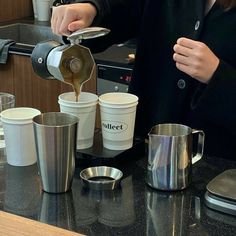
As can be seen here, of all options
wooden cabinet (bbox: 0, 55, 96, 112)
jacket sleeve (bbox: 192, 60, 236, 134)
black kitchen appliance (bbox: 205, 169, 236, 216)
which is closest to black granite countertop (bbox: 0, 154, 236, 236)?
black kitchen appliance (bbox: 205, 169, 236, 216)

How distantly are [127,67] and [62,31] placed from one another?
1122 millimetres

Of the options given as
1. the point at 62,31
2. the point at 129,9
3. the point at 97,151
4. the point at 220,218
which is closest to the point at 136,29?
the point at 129,9

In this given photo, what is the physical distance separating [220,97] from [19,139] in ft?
1.61

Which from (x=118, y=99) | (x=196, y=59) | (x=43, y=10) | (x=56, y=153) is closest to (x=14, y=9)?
(x=43, y=10)

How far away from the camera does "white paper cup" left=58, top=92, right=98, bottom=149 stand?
1377mm

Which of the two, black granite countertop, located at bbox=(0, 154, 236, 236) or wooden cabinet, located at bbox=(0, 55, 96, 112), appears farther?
wooden cabinet, located at bbox=(0, 55, 96, 112)

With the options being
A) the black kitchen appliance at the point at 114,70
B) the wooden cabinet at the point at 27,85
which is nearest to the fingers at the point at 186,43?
the black kitchen appliance at the point at 114,70

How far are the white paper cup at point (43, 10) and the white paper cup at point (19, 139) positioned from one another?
81.0 inches

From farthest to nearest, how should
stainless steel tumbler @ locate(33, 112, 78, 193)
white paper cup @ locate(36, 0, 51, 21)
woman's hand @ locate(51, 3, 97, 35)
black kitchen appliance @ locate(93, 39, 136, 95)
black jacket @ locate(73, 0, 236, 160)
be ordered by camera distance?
white paper cup @ locate(36, 0, 51, 21) < black kitchen appliance @ locate(93, 39, 136, 95) < black jacket @ locate(73, 0, 236, 160) < woman's hand @ locate(51, 3, 97, 35) < stainless steel tumbler @ locate(33, 112, 78, 193)

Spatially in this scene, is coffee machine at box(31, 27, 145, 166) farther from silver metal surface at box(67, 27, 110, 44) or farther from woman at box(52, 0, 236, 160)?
woman at box(52, 0, 236, 160)

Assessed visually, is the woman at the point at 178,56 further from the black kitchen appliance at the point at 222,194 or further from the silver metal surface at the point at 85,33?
the black kitchen appliance at the point at 222,194

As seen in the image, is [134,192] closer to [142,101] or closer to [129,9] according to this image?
[142,101]

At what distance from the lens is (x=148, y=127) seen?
1.77 meters

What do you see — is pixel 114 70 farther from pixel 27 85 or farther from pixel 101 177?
pixel 101 177
